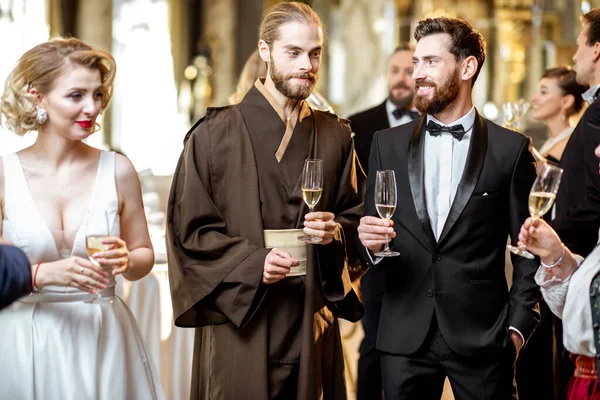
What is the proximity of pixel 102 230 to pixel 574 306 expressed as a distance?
1.53m

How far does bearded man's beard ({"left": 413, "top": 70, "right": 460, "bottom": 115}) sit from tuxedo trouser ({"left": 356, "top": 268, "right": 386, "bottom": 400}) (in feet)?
5.17

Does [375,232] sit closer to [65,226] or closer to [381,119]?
[65,226]

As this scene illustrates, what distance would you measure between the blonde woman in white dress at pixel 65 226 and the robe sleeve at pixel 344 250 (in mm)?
676

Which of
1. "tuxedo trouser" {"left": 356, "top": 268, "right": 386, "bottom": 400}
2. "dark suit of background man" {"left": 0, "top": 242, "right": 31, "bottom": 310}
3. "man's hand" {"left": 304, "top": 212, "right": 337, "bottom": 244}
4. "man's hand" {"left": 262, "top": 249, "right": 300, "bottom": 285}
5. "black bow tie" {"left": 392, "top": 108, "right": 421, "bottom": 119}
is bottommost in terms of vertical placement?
"tuxedo trouser" {"left": 356, "top": 268, "right": 386, "bottom": 400}

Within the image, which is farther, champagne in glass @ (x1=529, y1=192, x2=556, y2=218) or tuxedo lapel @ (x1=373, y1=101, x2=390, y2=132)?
tuxedo lapel @ (x1=373, y1=101, x2=390, y2=132)

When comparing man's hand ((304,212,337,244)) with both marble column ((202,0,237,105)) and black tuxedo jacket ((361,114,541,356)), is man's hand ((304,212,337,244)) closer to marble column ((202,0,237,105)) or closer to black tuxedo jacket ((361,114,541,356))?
black tuxedo jacket ((361,114,541,356))

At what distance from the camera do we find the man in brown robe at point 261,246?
3184 mm

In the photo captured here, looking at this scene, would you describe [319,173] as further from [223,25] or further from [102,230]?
[223,25]

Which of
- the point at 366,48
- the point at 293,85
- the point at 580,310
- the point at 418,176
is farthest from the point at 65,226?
the point at 366,48

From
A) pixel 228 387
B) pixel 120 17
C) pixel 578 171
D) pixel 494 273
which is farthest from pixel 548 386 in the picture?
pixel 120 17

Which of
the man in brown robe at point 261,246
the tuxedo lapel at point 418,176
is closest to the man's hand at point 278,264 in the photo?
the man in brown robe at point 261,246

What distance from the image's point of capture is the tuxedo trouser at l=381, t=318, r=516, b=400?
3.01 meters

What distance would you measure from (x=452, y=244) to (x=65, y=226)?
1.34 metres

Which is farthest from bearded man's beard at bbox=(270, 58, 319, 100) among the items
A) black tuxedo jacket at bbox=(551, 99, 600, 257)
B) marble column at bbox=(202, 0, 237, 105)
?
marble column at bbox=(202, 0, 237, 105)
